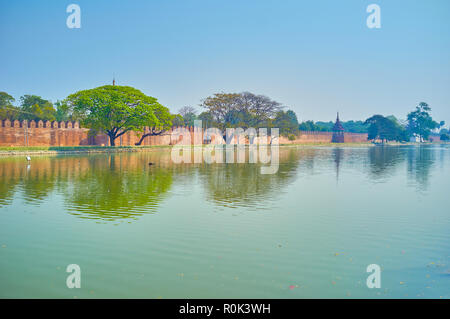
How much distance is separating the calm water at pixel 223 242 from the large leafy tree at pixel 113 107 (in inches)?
1340

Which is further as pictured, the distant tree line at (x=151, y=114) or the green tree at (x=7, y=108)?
the green tree at (x=7, y=108)

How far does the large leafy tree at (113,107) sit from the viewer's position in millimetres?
45781

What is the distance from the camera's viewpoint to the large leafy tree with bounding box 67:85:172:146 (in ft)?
150

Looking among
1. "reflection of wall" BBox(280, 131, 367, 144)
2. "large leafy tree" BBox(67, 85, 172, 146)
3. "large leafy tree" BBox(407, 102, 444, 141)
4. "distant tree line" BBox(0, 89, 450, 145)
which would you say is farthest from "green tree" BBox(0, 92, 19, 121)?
"large leafy tree" BBox(407, 102, 444, 141)

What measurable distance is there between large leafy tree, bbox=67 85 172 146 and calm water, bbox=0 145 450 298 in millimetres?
34029

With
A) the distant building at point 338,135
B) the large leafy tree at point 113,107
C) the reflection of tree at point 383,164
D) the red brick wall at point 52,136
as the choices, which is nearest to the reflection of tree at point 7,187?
the reflection of tree at point 383,164

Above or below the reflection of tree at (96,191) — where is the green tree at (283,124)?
above

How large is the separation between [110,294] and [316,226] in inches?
194

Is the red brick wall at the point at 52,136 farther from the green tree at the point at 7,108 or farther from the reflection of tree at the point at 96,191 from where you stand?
the reflection of tree at the point at 96,191

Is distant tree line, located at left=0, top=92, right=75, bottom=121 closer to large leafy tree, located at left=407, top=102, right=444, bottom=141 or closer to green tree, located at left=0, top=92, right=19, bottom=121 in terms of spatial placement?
green tree, located at left=0, top=92, right=19, bottom=121

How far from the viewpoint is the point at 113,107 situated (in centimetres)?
4653

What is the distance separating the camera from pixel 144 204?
1104 cm

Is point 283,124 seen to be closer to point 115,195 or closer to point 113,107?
point 113,107

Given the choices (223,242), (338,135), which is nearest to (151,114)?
(223,242)
